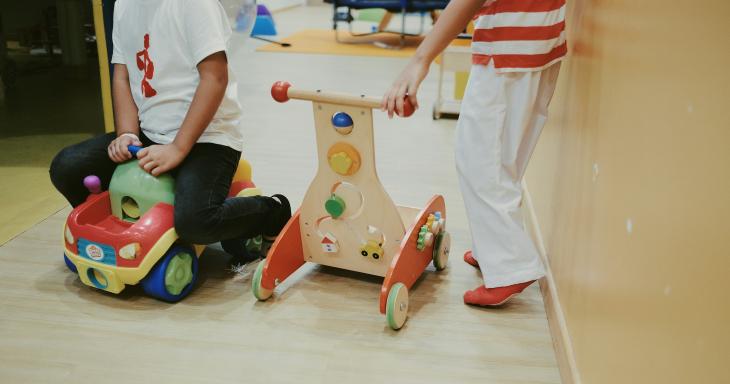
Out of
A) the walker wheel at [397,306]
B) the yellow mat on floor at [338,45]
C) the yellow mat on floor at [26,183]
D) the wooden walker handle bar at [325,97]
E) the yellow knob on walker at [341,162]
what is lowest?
the walker wheel at [397,306]

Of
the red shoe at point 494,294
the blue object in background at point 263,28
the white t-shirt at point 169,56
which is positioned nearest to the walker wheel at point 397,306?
the red shoe at point 494,294

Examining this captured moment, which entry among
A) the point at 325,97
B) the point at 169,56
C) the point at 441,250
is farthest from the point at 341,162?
the point at 169,56

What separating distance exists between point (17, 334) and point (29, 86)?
2581mm

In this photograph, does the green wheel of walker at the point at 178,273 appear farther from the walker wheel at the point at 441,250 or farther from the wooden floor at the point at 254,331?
the walker wheel at the point at 441,250

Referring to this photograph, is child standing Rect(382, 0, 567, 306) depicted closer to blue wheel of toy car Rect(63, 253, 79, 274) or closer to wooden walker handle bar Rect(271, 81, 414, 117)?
wooden walker handle bar Rect(271, 81, 414, 117)

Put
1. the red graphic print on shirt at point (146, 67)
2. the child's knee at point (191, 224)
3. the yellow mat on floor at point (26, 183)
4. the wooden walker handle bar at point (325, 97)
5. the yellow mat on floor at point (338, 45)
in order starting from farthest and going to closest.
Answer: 1. the yellow mat on floor at point (338, 45)
2. the yellow mat on floor at point (26, 183)
3. the red graphic print on shirt at point (146, 67)
4. the child's knee at point (191, 224)
5. the wooden walker handle bar at point (325, 97)

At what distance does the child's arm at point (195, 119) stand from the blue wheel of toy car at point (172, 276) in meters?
0.19

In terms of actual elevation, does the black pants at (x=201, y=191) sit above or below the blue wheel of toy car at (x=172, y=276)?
above

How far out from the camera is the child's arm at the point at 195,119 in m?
1.47

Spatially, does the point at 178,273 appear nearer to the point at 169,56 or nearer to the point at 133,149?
the point at 133,149

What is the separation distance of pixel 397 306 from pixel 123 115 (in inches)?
31.2

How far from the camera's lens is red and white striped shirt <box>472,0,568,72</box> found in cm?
125

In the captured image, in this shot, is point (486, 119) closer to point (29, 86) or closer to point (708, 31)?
point (708, 31)

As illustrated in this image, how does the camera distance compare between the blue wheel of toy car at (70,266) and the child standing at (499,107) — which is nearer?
the child standing at (499,107)
